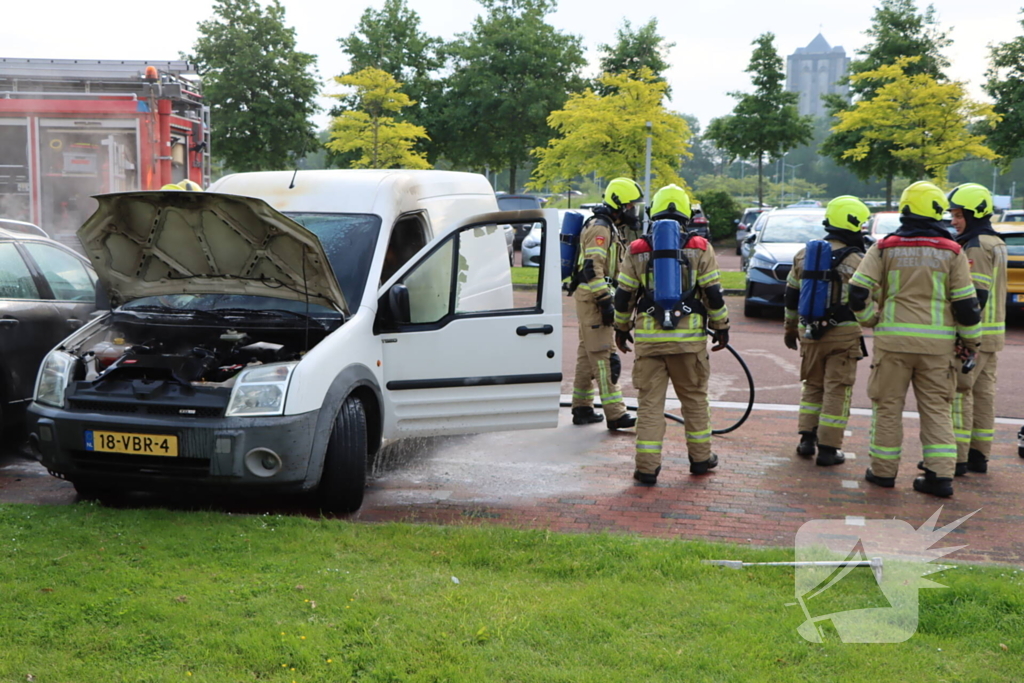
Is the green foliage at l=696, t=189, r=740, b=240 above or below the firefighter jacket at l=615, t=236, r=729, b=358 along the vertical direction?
above

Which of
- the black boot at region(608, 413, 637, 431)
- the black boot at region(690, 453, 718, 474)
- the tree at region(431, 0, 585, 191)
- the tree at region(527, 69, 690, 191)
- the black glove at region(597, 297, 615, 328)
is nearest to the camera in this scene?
the black boot at region(690, 453, 718, 474)

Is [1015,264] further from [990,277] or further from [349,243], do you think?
[349,243]

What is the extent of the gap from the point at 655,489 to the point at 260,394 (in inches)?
103

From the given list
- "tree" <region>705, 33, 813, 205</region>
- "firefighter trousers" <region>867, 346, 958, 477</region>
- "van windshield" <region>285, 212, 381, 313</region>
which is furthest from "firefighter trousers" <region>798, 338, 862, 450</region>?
"tree" <region>705, 33, 813, 205</region>

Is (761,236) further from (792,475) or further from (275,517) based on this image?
(275,517)

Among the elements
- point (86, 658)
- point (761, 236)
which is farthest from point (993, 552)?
point (761, 236)

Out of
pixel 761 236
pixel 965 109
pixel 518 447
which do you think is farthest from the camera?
pixel 965 109

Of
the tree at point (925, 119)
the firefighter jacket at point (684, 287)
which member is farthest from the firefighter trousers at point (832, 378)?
the tree at point (925, 119)

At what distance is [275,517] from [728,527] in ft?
8.21

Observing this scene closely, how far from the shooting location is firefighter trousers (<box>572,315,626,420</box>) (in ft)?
25.0

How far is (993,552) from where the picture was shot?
5.17 meters

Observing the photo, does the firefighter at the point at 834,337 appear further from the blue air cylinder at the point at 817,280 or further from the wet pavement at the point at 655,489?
the wet pavement at the point at 655,489

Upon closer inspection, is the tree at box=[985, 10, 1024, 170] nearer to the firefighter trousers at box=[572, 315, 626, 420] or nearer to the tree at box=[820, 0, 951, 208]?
the tree at box=[820, 0, 951, 208]

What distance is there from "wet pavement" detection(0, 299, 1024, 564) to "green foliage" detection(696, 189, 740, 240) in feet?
108
